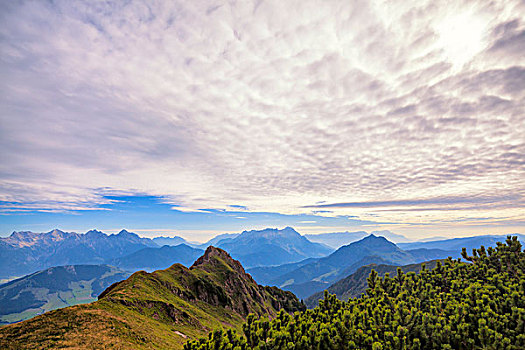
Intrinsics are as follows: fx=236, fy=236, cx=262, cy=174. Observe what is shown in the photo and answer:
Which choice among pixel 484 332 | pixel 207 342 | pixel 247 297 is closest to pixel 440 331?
pixel 484 332

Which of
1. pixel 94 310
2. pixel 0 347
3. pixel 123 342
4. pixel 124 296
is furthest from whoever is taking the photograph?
pixel 124 296

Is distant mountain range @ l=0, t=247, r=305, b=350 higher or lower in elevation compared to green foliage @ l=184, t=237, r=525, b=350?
lower

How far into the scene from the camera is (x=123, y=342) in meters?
54.6

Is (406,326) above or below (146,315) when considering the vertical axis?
above

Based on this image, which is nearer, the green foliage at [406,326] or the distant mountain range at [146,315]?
the green foliage at [406,326]

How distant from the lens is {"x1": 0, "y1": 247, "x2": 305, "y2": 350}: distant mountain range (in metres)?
50.0

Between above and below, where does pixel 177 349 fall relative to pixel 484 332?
below

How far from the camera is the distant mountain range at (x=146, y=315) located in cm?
4997

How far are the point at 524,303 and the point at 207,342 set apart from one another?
40434 mm

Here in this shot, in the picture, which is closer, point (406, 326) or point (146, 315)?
point (406, 326)

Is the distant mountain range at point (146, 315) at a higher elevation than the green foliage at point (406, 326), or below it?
below

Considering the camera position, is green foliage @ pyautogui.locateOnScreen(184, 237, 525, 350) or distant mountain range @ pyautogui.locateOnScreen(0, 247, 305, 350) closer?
green foliage @ pyautogui.locateOnScreen(184, 237, 525, 350)

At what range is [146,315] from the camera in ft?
282

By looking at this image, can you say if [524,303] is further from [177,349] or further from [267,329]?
[177,349]
